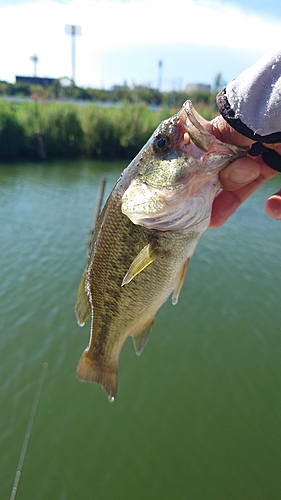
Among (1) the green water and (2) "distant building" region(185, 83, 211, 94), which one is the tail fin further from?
(2) "distant building" region(185, 83, 211, 94)

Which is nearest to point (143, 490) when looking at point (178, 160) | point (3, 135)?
point (178, 160)

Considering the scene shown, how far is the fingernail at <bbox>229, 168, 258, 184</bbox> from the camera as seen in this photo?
198cm

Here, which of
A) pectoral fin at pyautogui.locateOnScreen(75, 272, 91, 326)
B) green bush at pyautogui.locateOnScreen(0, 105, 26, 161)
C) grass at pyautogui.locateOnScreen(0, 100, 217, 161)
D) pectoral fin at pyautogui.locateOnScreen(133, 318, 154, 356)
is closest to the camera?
pectoral fin at pyautogui.locateOnScreen(75, 272, 91, 326)

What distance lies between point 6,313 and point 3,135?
60.9ft

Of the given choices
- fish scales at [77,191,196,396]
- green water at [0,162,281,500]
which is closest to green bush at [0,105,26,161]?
green water at [0,162,281,500]

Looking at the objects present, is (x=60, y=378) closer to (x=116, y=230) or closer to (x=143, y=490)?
(x=143, y=490)

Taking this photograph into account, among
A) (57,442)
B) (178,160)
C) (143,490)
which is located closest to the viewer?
(178,160)

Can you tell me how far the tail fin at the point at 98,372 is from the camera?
2.78 metres

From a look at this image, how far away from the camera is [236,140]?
2.02 metres

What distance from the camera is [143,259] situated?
197 cm

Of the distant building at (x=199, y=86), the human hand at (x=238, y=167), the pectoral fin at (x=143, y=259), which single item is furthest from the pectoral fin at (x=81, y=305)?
the distant building at (x=199, y=86)

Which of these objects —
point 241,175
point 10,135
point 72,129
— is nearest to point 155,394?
point 241,175

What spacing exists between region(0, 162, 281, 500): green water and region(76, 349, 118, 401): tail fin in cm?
279

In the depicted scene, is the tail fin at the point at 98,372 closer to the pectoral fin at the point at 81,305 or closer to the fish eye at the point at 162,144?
the pectoral fin at the point at 81,305
